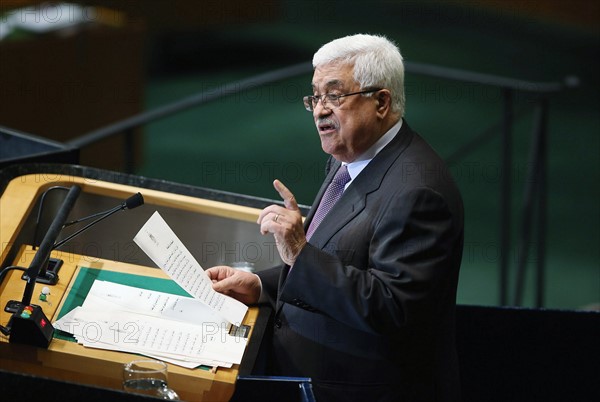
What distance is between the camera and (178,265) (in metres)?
2.35

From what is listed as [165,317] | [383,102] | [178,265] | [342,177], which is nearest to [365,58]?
→ [383,102]

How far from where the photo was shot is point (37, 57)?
589cm

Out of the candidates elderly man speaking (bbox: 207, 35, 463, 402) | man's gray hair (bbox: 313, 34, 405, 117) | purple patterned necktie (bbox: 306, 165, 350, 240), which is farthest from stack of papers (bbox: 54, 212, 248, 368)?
man's gray hair (bbox: 313, 34, 405, 117)

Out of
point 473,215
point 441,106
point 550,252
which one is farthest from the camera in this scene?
point 441,106

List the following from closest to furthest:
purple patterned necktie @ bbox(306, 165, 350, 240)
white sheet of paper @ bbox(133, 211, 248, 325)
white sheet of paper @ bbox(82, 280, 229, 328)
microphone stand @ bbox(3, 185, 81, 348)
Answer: microphone stand @ bbox(3, 185, 81, 348) → white sheet of paper @ bbox(133, 211, 248, 325) → white sheet of paper @ bbox(82, 280, 229, 328) → purple patterned necktie @ bbox(306, 165, 350, 240)

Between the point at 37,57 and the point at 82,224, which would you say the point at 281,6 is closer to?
the point at 37,57

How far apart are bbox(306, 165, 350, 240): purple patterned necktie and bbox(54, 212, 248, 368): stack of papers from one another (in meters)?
0.28

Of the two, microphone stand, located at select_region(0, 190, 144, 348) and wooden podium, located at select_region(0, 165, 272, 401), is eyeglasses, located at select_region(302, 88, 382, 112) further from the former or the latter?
microphone stand, located at select_region(0, 190, 144, 348)

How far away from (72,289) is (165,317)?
0.90 ft

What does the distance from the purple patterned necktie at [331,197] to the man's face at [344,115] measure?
13 cm

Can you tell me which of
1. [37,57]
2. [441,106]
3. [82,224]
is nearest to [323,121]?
[82,224]

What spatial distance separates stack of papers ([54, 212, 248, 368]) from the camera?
7.36 feet

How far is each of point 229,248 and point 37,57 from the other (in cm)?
332

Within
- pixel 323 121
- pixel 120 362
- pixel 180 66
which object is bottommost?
pixel 120 362
